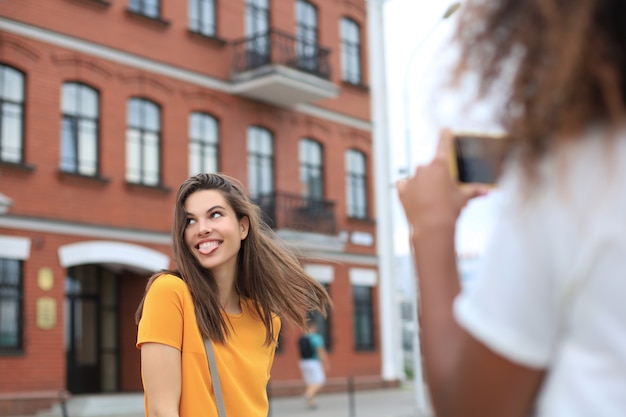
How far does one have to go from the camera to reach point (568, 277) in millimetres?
1229

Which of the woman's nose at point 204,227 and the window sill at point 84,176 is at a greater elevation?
the window sill at point 84,176

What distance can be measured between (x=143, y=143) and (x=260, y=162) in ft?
13.5

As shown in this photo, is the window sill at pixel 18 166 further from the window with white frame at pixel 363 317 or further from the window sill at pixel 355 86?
the window sill at pixel 355 86

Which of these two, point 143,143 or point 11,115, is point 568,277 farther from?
point 143,143

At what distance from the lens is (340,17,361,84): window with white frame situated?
1211 inches

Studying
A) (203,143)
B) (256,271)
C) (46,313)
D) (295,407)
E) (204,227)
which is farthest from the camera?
A: (203,143)

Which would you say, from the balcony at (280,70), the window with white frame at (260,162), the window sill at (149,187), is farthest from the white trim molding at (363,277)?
the window sill at (149,187)

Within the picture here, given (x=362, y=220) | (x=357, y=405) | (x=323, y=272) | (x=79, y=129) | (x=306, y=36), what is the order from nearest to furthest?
(x=79, y=129)
(x=357, y=405)
(x=323, y=272)
(x=306, y=36)
(x=362, y=220)

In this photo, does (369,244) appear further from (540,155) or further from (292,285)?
(540,155)

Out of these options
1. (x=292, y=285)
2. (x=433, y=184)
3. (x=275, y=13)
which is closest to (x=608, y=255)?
(x=433, y=184)

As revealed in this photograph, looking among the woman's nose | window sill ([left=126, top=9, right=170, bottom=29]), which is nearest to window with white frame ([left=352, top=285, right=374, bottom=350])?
window sill ([left=126, top=9, right=170, bottom=29])

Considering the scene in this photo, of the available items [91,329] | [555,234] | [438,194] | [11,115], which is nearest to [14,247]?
[11,115]

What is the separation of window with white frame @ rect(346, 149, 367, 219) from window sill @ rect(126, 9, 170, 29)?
26.5 ft

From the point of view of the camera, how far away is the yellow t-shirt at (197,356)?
11.5ft
